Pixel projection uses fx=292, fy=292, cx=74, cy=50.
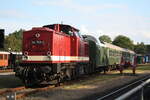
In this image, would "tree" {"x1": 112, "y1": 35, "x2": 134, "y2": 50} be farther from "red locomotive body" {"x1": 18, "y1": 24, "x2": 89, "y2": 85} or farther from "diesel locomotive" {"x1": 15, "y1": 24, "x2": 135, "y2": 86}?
"red locomotive body" {"x1": 18, "y1": 24, "x2": 89, "y2": 85}


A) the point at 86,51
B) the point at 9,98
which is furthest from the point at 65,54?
the point at 9,98

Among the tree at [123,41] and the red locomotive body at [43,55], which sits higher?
the tree at [123,41]

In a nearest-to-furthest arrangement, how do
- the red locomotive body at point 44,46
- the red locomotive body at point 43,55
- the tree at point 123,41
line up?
the red locomotive body at point 43,55 → the red locomotive body at point 44,46 → the tree at point 123,41

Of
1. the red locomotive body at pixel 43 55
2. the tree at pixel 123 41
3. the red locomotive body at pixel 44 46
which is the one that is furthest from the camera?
the tree at pixel 123 41

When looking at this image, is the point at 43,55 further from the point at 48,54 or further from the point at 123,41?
the point at 123,41

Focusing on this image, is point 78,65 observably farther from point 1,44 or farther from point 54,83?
point 1,44

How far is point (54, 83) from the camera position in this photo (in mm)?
18875

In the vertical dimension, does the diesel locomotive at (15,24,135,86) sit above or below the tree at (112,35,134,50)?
below

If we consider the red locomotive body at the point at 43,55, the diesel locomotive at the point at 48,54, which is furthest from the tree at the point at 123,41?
the red locomotive body at the point at 43,55

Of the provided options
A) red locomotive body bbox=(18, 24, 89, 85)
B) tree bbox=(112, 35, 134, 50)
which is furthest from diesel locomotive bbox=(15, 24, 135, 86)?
tree bbox=(112, 35, 134, 50)

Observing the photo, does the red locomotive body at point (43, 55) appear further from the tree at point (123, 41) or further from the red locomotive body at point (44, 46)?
the tree at point (123, 41)

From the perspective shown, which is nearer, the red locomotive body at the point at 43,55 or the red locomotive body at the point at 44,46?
the red locomotive body at the point at 43,55

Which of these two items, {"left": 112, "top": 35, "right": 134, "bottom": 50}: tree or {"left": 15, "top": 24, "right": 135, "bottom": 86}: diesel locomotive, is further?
{"left": 112, "top": 35, "right": 134, "bottom": 50}: tree

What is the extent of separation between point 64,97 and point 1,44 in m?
4.19
